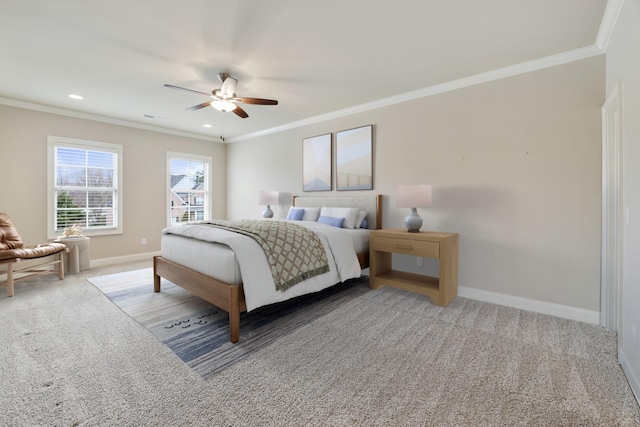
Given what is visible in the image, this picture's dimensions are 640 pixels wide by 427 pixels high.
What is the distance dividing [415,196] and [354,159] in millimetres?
1375

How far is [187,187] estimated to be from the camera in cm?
600

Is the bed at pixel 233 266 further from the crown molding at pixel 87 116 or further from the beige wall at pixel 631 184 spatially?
the crown molding at pixel 87 116

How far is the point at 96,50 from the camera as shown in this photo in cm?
265

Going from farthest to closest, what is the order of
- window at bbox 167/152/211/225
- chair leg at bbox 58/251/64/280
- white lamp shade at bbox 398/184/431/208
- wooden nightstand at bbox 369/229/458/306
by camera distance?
window at bbox 167/152/211/225, chair leg at bbox 58/251/64/280, white lamp shade at bbox 398/184/431/208, wooden nightstand at bbox 369/229/458/306

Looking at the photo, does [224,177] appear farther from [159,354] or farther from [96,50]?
[159,354]

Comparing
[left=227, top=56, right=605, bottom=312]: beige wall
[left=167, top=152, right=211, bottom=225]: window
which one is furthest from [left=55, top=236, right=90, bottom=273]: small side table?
[left=227, top=56, right=605, bottom=312]: beige wall

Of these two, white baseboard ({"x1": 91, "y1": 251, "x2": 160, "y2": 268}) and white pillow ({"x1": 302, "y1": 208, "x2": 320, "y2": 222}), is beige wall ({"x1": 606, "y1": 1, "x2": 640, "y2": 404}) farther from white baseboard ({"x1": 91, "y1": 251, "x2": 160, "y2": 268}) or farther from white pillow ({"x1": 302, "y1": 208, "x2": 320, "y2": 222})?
white baseboard ({"x1": 91, "y1": 251, "x2": 160, "y2": 268})

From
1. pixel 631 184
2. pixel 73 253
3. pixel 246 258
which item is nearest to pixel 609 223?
pixel 631 184

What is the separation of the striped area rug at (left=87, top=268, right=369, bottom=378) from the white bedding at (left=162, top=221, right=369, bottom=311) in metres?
0.25

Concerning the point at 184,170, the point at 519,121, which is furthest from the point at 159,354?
the point at 184,170

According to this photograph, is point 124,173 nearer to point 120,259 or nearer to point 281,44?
point 120,259

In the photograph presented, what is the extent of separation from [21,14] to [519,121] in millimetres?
4417

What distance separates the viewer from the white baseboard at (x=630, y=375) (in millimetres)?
1533

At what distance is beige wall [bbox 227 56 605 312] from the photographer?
8.43 ft
